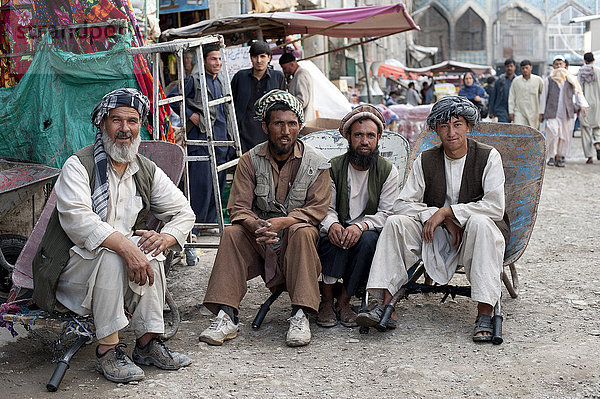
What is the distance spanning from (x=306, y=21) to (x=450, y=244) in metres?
5.49

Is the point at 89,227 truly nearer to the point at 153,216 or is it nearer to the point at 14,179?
the point at 153,216

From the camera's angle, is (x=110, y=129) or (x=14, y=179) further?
(x=14, y=179)

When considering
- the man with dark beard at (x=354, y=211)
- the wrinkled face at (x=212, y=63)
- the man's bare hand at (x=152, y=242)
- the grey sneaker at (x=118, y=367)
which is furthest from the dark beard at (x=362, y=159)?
the wrinkled face at (x=212, y=63)

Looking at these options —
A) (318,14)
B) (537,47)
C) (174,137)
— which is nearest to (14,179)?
(174,137)

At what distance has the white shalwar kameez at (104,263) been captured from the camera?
11.6ft

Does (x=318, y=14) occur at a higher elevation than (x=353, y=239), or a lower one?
higher

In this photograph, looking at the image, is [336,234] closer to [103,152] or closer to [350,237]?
[350,237]

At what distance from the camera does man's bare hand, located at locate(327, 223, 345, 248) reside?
436cm

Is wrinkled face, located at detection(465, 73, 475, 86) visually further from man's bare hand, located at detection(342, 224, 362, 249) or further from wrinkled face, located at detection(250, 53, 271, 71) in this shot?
man's bare hand, located at detection(342, 224, 362, 249)

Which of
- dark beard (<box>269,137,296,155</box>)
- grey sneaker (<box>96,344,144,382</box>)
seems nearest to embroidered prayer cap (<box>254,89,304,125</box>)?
dark beard (<box>269,137,296,155</box>)

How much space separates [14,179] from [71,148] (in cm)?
57

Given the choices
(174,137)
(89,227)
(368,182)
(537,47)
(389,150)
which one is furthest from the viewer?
(537,47)

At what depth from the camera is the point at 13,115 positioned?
566 centimetres

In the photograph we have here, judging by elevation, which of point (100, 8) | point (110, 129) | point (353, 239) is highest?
point (100, 8)
